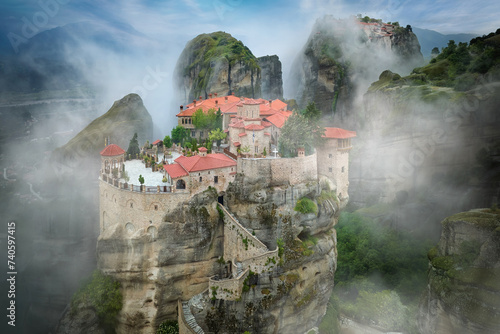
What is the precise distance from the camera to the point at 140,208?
30.4 meters

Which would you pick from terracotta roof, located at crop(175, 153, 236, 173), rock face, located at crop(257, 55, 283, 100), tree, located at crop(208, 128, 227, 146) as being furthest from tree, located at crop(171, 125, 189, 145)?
rock face, located at crop(257, 55, 283, 100)

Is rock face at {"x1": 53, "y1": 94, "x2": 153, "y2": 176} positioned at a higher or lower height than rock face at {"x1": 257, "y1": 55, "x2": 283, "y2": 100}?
lower

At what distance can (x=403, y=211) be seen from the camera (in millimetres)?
47812

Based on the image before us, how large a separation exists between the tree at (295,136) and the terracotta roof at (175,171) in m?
9.48

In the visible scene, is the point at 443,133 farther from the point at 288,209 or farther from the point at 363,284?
the point at 288,209

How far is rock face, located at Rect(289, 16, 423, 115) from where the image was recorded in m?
62.3

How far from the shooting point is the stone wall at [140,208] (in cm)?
3028

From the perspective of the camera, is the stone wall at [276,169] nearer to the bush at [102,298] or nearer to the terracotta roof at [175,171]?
the terracotta roof at [175,171]

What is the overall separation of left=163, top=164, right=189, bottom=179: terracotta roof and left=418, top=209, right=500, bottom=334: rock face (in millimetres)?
21220

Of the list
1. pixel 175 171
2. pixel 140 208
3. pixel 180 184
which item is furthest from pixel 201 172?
pixel 140 208

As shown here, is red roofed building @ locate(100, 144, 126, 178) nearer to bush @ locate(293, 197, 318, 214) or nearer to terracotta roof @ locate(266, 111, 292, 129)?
terracotta roof @ locate(266, 111, 292, 129)

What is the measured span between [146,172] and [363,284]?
82.8 feet

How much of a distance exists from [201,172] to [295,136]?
30.1 feet

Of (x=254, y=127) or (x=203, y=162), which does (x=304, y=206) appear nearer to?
(x=254, y=127)
